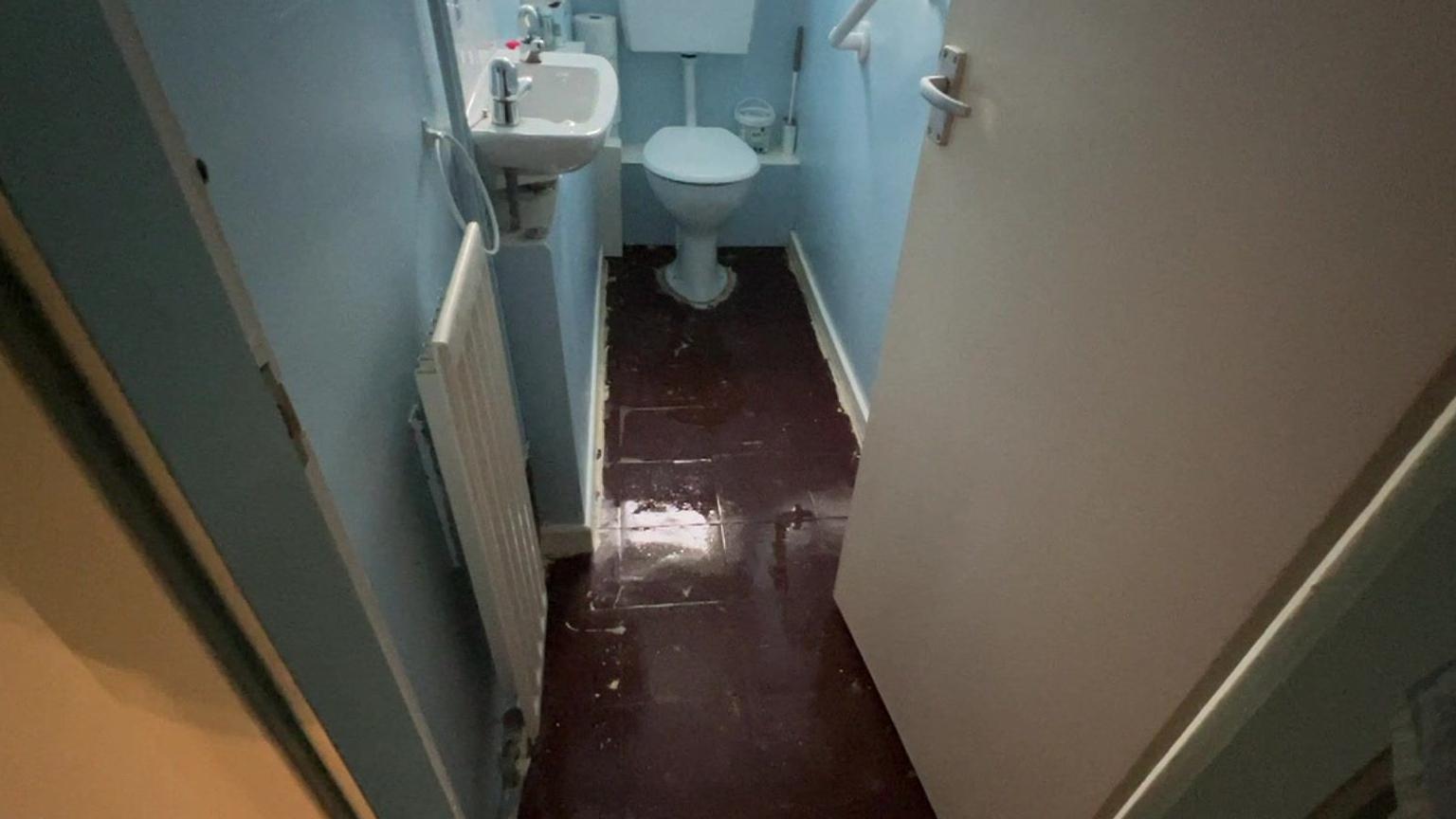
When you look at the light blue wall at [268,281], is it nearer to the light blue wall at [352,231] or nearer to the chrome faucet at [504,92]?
the light blue wall at [352,231]

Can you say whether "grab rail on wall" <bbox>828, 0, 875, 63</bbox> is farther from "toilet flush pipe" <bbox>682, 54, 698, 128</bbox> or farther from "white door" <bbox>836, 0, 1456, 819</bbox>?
"white door" <bbox>836, 0, 1456, 819</bbox>

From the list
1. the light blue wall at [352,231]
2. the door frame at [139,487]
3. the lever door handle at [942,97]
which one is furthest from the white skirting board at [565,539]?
the lever door handle at [942,97]

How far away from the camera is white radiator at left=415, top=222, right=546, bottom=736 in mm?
821

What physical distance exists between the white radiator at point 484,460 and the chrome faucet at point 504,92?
8.9 inches

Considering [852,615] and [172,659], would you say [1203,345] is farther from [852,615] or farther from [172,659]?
[852,615]

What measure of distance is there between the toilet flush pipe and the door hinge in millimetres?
2318

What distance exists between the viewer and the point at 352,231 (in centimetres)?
72

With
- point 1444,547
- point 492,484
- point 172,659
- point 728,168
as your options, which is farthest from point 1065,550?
point 728,168

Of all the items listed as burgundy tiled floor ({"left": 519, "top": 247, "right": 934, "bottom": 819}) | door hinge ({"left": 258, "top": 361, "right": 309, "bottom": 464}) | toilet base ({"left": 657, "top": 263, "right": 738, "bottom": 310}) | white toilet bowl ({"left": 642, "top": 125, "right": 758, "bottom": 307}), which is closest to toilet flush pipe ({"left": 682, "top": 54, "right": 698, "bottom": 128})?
white toilet bowl ({"left": 642, "top": 125, "right": 758, "bottom": 307})

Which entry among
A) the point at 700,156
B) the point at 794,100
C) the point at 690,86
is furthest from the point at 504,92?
the point at 794,100

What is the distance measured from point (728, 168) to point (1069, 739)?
1860 millimetres

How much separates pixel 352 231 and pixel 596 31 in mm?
2019

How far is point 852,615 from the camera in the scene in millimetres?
1567

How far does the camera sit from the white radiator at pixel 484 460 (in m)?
0.82
